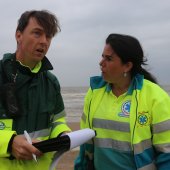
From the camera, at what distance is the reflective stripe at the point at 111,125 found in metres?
3.69

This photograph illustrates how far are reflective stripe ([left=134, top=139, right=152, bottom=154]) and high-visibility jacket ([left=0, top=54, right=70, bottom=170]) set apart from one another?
70 centimetres

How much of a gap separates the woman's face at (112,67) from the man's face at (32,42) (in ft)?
2.05

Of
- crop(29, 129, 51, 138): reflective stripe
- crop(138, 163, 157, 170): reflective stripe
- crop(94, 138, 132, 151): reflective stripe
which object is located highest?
crop(29, 129, 51, 138): reflective stripe

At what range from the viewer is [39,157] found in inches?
135

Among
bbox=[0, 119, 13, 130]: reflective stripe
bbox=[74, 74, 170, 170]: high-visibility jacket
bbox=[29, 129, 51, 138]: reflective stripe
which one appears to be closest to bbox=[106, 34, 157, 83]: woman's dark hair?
bbox=[74, 74, 170, 170]: high-visibility jacket

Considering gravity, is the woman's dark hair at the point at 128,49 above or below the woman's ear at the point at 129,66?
above

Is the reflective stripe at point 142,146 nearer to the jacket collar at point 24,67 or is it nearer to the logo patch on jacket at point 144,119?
the logo patch on jacket at point 144,119

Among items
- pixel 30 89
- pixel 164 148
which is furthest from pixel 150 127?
pixel 30 89

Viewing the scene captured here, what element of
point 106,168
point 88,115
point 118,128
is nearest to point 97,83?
A: point 88,115

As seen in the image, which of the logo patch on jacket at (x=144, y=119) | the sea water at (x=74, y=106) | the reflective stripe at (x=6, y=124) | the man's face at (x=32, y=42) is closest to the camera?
the reflective stripe at (x=6, y=124)

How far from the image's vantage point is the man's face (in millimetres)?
3527

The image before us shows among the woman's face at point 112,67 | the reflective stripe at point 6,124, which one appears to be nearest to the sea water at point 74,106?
the woman's face at point 112,67

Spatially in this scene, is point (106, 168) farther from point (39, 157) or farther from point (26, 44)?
point (26, 44)

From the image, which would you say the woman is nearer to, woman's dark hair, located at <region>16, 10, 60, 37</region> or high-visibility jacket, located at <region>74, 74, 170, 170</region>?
high-visibility jacket, located at <region>74, 74, 170, 170</region>
